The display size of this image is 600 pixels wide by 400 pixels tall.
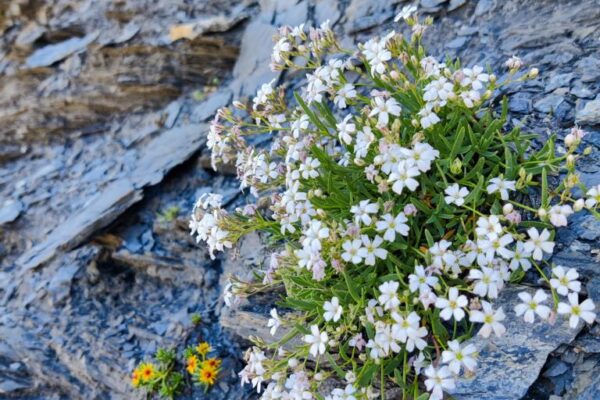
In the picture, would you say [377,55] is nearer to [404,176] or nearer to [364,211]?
[404,176]

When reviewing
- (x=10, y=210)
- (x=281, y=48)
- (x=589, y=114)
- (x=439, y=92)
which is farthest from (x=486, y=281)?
(x=10, y=210)

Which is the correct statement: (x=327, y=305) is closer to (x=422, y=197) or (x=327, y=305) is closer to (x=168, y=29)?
(x=422, y=197)

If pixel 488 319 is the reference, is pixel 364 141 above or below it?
above

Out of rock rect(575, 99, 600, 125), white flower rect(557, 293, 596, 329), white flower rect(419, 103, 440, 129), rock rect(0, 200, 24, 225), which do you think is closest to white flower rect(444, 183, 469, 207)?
white flower rect(419, 103, 440, 129)

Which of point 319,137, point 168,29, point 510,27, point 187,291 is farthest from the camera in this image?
point 168,29

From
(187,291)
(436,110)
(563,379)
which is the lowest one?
(187,291)

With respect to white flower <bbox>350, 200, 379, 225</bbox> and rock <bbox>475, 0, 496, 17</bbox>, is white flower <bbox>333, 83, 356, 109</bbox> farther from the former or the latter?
rock <bbox>475, 0, 496, 17</bbox>

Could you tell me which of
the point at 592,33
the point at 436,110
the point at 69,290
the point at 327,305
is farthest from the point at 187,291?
the point at 592,33

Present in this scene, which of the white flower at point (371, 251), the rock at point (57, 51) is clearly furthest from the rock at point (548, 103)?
the rock at point (57, 51)
